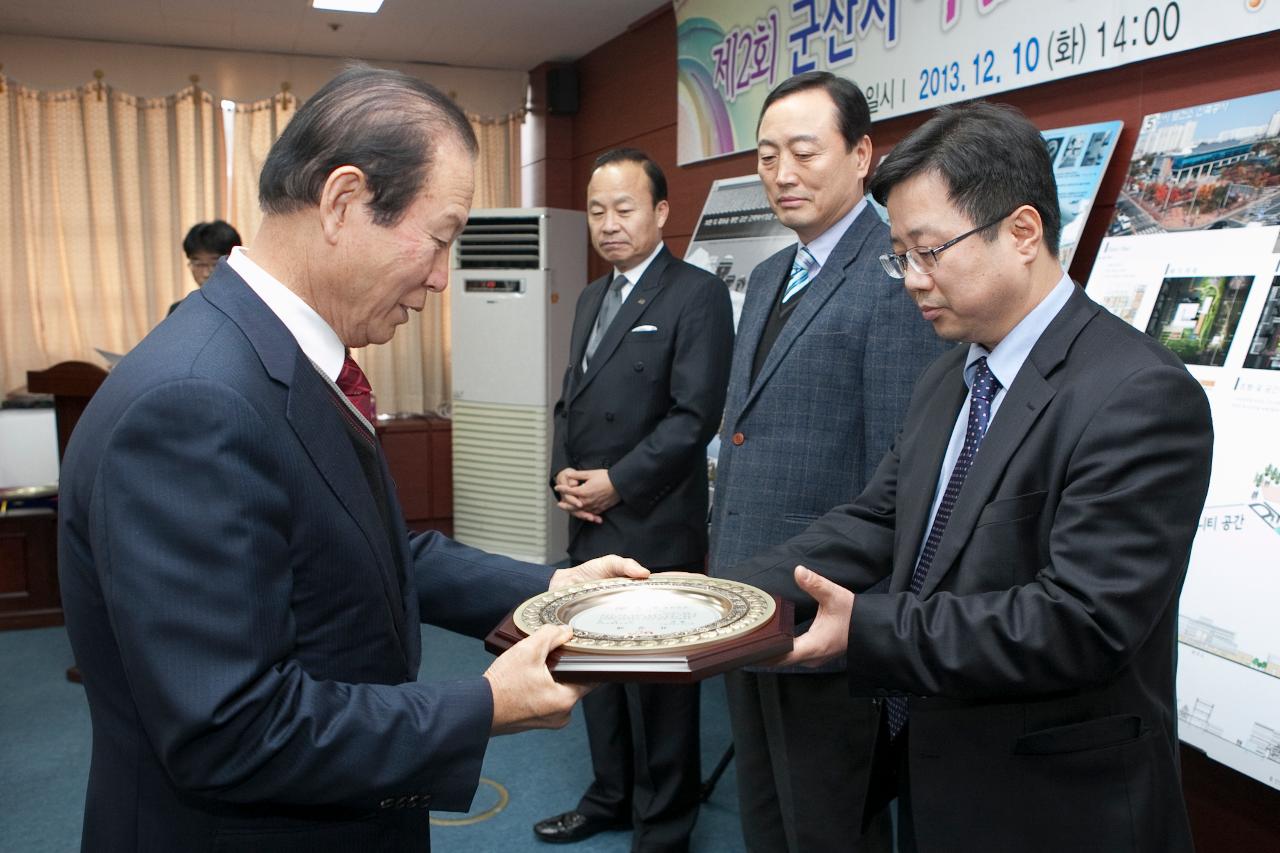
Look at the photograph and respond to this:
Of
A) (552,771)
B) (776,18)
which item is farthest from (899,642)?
(776,18)

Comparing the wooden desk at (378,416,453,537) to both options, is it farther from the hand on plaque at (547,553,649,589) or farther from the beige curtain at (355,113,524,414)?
the hand on plaque at (547,553,649,589)

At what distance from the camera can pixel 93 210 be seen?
5.53 metres

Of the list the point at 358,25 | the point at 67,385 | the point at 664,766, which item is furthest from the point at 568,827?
the point at 358,25

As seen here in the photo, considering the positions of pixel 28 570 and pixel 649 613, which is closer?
pixel 649 613

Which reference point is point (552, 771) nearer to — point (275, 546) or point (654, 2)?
point (275, 546)

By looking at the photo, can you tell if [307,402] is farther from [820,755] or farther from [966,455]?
[820,755]

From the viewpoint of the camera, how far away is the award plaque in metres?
1.14

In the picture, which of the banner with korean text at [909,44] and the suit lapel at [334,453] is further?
the banner with korean text at [909,44]

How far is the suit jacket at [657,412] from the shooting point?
8.71 ft

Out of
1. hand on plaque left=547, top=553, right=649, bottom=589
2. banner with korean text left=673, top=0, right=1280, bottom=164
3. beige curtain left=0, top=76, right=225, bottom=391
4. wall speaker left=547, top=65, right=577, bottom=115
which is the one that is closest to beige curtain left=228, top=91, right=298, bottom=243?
beige curtain left=0, top=76, right=225, bottom=391

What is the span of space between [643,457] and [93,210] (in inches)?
170

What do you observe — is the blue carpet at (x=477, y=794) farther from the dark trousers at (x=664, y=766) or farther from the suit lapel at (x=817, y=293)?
the suit lapel at (x=817, y=293)

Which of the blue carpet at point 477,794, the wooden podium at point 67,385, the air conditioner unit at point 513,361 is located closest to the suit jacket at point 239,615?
A: the blue carpet at point 477,794

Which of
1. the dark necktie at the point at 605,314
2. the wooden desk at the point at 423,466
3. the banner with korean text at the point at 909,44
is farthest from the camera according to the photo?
the wooden desk at the point at 423,466
